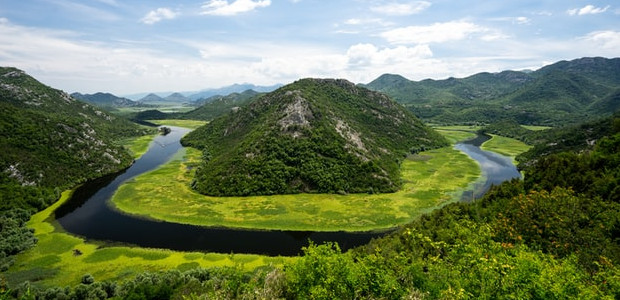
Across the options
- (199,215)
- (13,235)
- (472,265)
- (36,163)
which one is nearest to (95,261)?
(13,235)

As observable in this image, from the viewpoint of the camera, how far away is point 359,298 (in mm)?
33281

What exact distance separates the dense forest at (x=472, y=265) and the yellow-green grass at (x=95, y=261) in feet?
19.3

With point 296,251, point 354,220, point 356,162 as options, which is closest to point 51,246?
point 296,251

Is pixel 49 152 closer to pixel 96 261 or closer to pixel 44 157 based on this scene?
pixel 44 157

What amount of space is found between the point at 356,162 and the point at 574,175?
7353 cm

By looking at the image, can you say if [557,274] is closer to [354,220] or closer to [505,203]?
[505,203]

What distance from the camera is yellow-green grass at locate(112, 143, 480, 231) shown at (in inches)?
3661

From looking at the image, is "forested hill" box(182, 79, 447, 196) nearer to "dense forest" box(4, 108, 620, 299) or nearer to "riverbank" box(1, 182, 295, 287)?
"riverbank" box(1, 182, 295, 287)

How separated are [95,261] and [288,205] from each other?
5465 centimetres

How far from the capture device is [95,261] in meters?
70.6

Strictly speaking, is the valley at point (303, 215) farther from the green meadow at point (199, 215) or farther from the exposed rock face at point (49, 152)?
the exposed rock face at point (49, 152)

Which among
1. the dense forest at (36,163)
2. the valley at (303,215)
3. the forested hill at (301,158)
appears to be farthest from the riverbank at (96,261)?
the forested hill at (301,158)

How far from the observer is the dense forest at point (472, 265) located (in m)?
32.1

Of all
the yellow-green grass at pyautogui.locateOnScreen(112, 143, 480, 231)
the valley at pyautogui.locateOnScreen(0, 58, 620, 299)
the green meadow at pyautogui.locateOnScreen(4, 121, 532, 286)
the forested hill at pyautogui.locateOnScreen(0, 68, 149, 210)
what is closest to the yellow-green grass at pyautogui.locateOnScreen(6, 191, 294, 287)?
the green meadow at pyautogui.locateOnScreen(4, 121, 532, 286)
